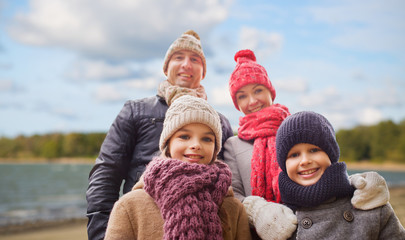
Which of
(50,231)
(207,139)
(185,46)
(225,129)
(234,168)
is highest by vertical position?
(185,46)

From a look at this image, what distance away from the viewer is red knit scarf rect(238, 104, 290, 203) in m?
2.60

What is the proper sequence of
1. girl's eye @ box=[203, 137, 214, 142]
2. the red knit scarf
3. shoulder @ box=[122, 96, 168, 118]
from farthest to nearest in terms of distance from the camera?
shoulder @ box=[122, 96, 168, 118] → the red knit scarf → girl's eye @ box=[203, 137, 214, 142]

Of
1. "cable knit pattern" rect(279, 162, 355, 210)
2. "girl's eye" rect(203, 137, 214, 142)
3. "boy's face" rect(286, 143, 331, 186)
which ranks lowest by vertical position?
"cable knit pattern" rect(279, 162, 355, 210)

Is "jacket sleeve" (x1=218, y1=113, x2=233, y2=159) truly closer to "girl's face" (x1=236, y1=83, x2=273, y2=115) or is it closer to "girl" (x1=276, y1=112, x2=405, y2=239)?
"girl's face" (x1=236, y1=83, x2=273, y2=115)

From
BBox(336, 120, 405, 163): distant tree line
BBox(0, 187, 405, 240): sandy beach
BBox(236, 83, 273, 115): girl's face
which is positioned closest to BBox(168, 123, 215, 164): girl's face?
BBox(236, 83, 273, 115): girl's face

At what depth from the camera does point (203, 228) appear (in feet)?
6.33

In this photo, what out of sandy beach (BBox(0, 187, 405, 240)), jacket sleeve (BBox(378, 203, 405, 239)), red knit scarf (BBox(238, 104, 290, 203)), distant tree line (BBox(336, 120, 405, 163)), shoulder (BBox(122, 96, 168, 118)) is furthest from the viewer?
distant tree line (BBox(336, 120, 405, 163))

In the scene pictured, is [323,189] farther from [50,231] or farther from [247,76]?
[50,231]

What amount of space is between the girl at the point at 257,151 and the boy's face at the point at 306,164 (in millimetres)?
229

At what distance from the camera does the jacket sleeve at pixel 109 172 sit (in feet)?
9.00

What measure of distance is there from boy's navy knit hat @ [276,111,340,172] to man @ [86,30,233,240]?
2.69 ft

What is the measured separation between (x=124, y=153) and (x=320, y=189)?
63.4 inches

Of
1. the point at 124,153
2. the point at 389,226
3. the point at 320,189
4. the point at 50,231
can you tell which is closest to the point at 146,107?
the point at 124,153

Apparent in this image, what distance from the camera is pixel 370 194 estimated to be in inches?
81.4
